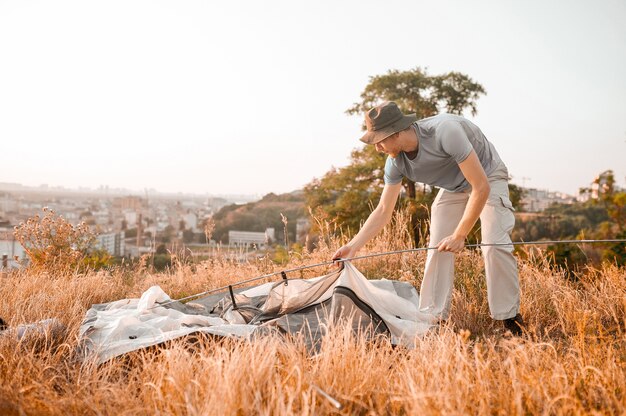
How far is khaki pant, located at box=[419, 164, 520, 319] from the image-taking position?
3.18 m

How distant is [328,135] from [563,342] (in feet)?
41.2

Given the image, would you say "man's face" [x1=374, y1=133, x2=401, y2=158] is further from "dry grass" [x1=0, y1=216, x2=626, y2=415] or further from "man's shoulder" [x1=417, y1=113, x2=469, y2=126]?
"dry grass" [x1=0, y1=216, x2=626, y2=415]

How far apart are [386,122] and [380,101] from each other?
15.1 m

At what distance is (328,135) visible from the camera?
1523cm

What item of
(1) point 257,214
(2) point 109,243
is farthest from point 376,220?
(1) point 257,214

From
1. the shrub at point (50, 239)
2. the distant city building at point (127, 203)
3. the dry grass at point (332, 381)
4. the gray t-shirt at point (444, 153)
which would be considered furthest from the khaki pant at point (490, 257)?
the distant city building at point (127, 203)

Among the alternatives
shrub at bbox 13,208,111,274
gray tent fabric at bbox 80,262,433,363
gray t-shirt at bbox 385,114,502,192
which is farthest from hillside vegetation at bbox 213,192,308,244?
gray t-shirt at bbox 385,114,502,192

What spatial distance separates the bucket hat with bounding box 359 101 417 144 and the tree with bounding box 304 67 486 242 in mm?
12044

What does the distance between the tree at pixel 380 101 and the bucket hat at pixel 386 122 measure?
1204 cm

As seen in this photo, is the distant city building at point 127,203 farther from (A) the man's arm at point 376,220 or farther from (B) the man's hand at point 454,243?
(B) the man's hand at point 454,243

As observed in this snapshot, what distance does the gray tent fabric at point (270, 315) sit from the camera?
112 inches

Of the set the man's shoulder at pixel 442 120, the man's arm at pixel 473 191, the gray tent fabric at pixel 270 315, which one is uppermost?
the man's shoulder at pixel 442 120

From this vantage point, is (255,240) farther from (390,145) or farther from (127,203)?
(127,203)

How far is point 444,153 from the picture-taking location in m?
3.03
